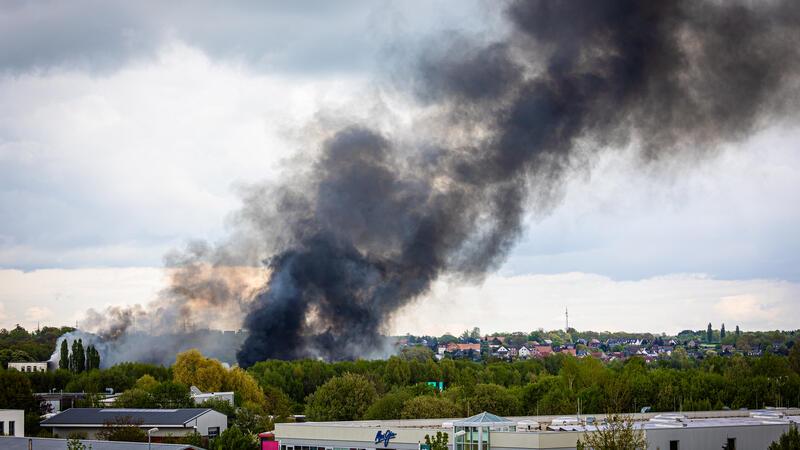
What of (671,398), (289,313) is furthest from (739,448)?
(289,313)

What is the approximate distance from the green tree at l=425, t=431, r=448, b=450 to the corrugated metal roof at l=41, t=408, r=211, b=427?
1460 inches

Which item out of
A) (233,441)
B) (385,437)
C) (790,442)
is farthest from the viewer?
(233,441)

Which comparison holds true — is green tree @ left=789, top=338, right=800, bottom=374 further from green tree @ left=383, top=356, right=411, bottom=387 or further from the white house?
the white house

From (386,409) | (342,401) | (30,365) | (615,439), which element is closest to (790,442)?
(615,439)

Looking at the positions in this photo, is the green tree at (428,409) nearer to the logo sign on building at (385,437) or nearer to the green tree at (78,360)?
the logo sign on building at (385,437)

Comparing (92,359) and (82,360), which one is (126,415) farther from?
(82,360)

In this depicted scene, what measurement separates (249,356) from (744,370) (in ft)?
258

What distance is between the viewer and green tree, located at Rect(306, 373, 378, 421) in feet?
351

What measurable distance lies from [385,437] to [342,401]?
44.4 meters

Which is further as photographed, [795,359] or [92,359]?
[795,359]

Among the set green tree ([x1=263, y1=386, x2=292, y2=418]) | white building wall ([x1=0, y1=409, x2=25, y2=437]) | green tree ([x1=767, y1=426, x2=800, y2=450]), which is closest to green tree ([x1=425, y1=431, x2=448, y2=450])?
green tree ([x1=767, y1=426, x2=800, y2=450])

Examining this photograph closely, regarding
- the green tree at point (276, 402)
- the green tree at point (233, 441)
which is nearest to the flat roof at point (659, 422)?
the green tree at point (233, 441)

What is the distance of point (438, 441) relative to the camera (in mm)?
56750

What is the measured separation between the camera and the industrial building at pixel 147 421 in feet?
299
